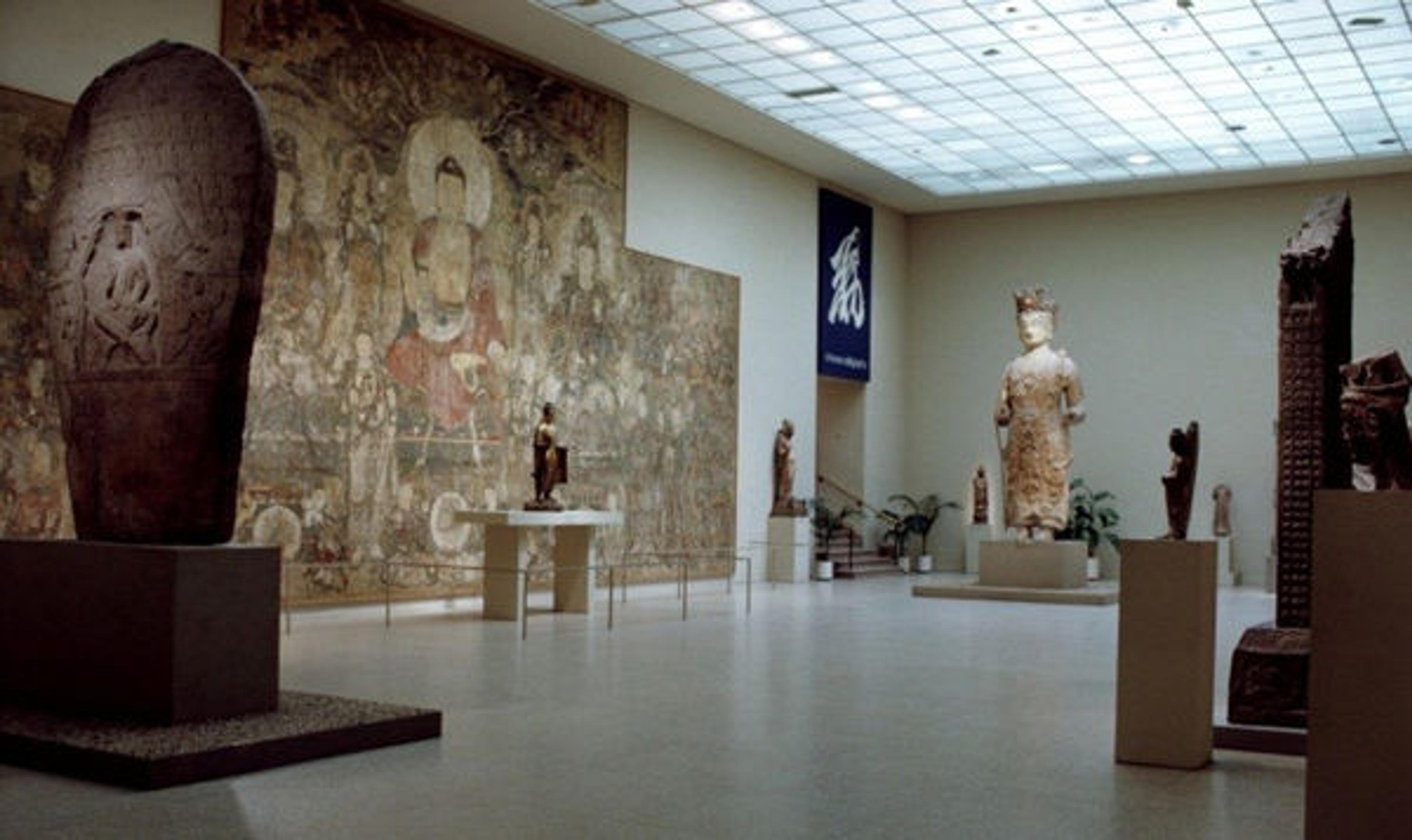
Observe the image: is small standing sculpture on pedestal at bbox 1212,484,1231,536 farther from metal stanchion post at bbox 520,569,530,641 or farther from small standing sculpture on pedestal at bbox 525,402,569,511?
metal stanchion post at bbox 520,569,530,641

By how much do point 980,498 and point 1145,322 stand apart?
4.79m

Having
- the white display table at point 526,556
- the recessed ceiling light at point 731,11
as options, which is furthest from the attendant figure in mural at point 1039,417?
the white display table at point 526,556

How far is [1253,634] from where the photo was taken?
928cm

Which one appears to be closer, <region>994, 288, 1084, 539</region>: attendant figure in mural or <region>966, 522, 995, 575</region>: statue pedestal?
<region>994, 288, 1084, 539</region>: attendant figure in mural

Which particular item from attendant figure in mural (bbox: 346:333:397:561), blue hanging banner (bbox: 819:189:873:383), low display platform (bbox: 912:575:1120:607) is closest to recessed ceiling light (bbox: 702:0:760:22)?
attendant figure in mural (bbox: 346:333:397:561)

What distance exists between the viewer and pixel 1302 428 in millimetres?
9344

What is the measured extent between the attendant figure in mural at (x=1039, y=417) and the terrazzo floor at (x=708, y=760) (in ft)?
25.5

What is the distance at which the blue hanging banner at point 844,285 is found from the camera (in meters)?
28.1

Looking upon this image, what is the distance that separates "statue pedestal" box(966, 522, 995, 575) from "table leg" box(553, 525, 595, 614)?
12.0 metres

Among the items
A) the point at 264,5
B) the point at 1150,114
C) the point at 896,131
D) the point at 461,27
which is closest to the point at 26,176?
the point at 264,5

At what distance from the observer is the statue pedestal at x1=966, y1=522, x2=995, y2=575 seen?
28.3 metres

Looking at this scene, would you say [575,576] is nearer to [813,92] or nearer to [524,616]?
[524,616]

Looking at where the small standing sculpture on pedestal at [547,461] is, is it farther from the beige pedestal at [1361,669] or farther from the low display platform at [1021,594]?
the beige pedestal at [1361,669]

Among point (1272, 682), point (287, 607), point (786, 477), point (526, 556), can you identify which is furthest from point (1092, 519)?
point (1272, 682)
